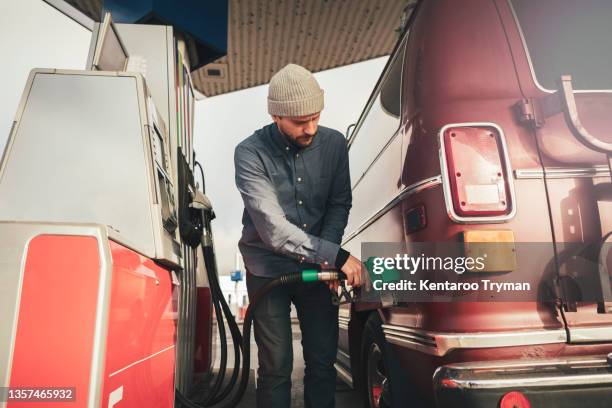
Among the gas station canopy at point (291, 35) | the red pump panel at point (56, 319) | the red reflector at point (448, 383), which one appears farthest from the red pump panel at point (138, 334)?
the gas station canopy at point (291, 35)

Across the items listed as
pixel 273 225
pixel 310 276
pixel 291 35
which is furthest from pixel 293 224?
pixel 291 35

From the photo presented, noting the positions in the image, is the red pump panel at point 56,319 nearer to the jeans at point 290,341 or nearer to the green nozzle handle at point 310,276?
the green nozzle handle at point 310,276

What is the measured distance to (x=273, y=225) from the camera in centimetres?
209

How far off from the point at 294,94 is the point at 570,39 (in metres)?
1.15

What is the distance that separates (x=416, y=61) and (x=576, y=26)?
664 mm

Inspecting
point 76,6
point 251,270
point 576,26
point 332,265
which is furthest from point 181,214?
point 76,6

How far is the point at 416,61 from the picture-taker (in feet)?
6.56

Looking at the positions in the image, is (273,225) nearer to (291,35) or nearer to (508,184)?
(508,184)

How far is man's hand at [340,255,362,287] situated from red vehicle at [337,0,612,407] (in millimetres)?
181

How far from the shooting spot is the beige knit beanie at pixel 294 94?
2076 millimetres

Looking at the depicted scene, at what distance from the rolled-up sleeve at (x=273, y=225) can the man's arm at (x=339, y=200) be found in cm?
28

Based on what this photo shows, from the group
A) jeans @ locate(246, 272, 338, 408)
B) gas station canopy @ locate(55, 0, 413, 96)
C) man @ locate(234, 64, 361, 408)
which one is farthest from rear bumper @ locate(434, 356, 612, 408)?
gas station canopy @ locate(55, 0, 413, 96)

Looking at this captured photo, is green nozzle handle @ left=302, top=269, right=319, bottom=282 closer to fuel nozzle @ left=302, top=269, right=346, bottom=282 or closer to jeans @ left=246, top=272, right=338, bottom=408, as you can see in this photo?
fuel nozzle @ left=302, top=269, right=346, bottom=282

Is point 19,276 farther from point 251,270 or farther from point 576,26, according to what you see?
point 576,26
